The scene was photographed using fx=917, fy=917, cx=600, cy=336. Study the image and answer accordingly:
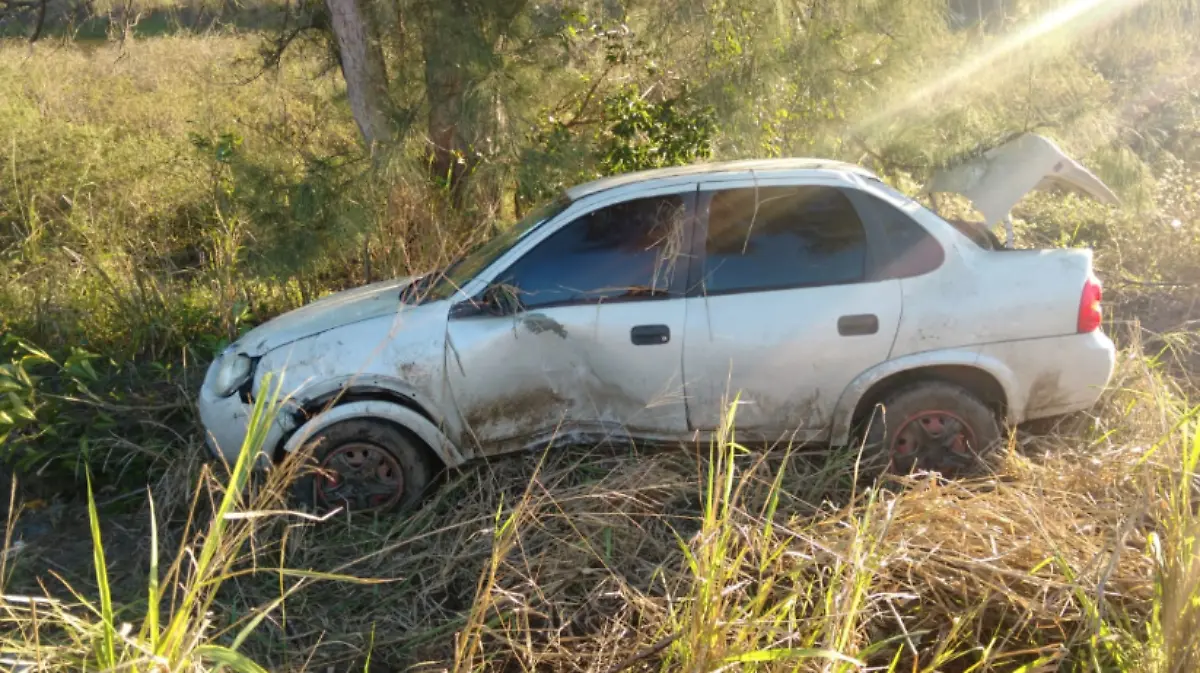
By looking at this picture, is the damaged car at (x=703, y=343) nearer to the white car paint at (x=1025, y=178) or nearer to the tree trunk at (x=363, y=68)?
the white car paint at (x=1025, y=178)

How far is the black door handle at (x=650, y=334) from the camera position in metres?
4.12

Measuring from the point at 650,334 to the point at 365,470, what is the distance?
1442 mm

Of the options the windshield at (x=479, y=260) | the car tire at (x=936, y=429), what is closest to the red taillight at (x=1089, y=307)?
the car tire at (x=936, y=429)

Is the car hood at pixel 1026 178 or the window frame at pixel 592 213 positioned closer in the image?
the window frame at pixel 592 213

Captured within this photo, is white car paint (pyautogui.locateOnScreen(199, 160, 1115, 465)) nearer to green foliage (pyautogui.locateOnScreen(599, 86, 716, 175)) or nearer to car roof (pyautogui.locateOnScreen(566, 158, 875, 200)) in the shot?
car roof (pyautogui.locateOnScreen(566, 158, 875, 200))

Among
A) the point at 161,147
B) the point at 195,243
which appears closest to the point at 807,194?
the point at 195,243

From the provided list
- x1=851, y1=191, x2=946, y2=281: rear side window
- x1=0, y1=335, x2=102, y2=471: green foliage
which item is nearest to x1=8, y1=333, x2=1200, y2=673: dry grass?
x1=851, y1=191, x2=946, y2=281: rear side window

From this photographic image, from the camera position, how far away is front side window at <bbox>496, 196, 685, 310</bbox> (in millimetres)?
4156

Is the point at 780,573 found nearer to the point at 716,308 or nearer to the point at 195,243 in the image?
the point at 716,308

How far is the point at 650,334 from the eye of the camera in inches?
163

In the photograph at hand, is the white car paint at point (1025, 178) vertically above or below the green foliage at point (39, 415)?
above

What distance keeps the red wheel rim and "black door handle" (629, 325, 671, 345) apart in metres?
1.17

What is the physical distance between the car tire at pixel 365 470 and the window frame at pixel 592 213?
74 cm

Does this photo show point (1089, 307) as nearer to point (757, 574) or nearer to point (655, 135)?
point (757, 574)
